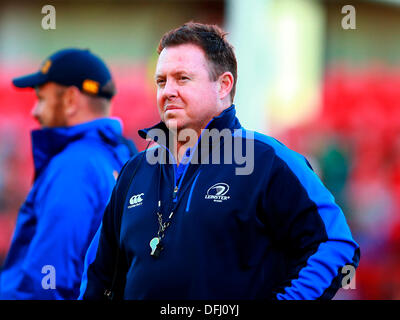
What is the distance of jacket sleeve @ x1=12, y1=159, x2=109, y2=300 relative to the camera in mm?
3086

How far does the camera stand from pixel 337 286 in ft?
7.30

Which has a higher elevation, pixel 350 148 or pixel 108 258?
pixel 108 258

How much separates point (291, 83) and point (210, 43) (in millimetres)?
7140

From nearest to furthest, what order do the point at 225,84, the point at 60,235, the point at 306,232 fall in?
the point at 306,232, the point at 225,84, the point at 60,235

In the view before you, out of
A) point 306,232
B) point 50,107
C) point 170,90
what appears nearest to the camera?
point 306,232

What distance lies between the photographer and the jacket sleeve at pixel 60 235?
3.09 metres

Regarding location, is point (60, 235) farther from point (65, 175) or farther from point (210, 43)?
point (210, 43)

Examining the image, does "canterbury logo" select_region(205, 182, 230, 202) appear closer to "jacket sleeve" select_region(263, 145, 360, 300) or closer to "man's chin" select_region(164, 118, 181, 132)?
"jacket sleeve" select_region(263, 145, 360, 300)

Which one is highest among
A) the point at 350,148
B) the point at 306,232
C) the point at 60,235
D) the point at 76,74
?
the point at 76,74

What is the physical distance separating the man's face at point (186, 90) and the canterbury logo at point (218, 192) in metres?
0.26

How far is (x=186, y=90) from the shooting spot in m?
2.44

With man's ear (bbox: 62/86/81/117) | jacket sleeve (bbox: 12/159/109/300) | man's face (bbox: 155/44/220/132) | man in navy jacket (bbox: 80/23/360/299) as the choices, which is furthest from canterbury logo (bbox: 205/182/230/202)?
man's ear (bbox: 62/86/81/117)

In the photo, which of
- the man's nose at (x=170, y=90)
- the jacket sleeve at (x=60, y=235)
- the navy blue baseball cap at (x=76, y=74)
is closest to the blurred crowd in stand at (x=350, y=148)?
the navy blue baseball cap at (x=76, y=74)

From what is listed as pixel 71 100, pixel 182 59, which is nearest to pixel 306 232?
pixel 182 59
